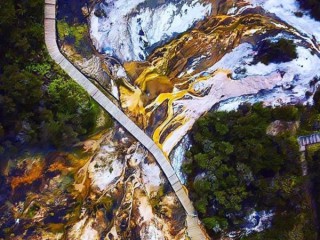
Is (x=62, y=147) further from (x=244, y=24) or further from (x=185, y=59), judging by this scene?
(x=244, y=24)

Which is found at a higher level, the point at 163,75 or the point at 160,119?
the point at 163,75

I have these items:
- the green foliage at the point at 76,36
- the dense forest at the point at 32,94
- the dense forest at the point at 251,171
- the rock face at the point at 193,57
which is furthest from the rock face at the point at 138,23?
the dense forest at the point at 251,171

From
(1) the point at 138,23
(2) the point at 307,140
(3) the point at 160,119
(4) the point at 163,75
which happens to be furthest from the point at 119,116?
(2) the point at 307,140

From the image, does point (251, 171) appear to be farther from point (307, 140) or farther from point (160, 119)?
point (160, 119)

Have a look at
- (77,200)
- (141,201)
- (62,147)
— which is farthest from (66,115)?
(141,201)

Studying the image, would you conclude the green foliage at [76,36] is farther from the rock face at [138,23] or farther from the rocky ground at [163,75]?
the rock face at [138,23]
